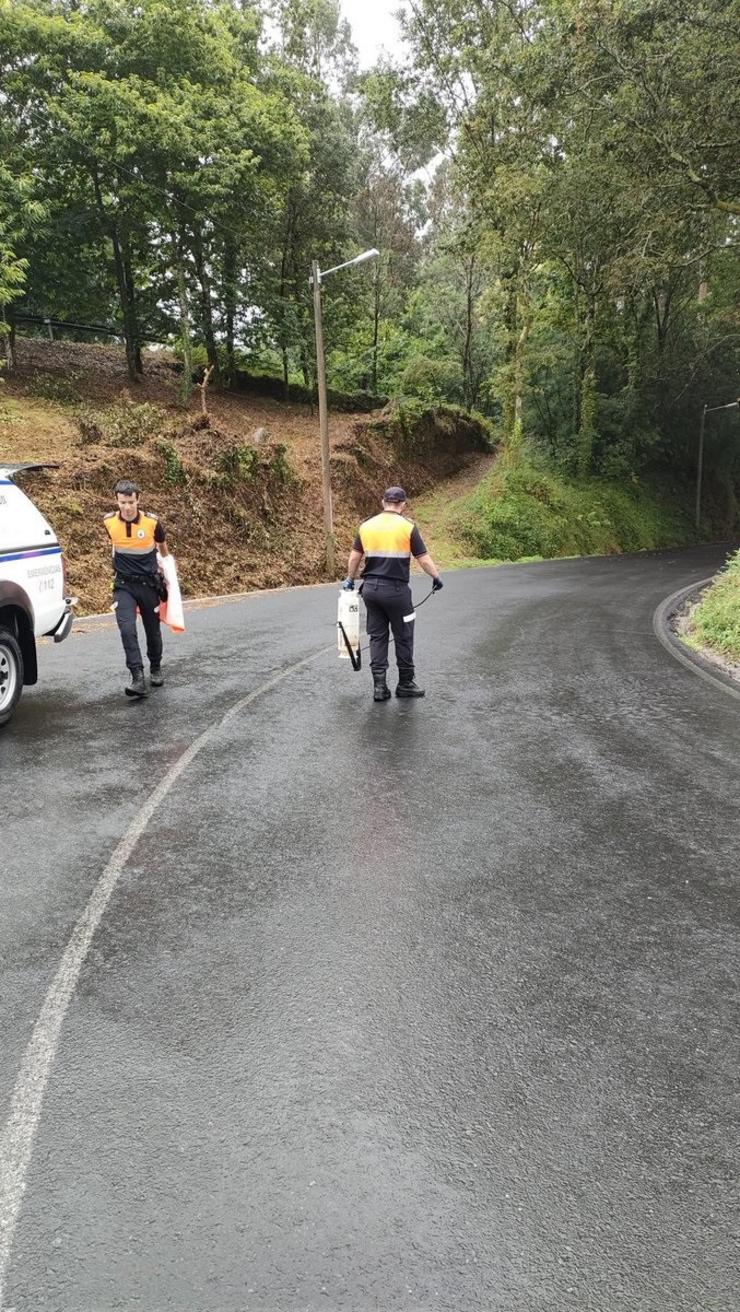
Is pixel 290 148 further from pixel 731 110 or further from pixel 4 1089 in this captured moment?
pixel 4 1089

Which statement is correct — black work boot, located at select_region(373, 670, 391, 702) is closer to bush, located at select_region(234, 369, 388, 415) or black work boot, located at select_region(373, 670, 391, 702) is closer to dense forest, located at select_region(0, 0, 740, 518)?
dense forest, located at select_region(0, 0, 740, 518)

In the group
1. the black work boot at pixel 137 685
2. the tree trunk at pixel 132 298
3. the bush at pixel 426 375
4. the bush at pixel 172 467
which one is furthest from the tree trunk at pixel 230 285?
the black work boot at pixel 137 685

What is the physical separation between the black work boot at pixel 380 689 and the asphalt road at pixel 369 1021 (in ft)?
3.49

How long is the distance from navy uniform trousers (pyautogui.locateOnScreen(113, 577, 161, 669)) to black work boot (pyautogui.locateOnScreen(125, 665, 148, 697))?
0.14 feet

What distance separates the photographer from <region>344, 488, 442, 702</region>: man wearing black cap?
291 inches

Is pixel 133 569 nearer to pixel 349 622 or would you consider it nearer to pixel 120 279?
pixel 349 622

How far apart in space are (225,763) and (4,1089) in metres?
3.33

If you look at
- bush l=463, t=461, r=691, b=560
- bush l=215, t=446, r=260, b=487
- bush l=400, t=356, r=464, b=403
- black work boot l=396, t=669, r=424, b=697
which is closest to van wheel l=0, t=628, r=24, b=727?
black work boot l=396, t=669, r=424, b=697

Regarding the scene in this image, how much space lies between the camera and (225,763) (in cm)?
586

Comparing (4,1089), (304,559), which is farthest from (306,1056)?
(304,559)

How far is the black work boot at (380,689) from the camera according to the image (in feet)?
25.1

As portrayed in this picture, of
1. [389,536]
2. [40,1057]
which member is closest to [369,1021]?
[40,1057]

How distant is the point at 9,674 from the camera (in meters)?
6.88

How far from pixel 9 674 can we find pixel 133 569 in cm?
159
